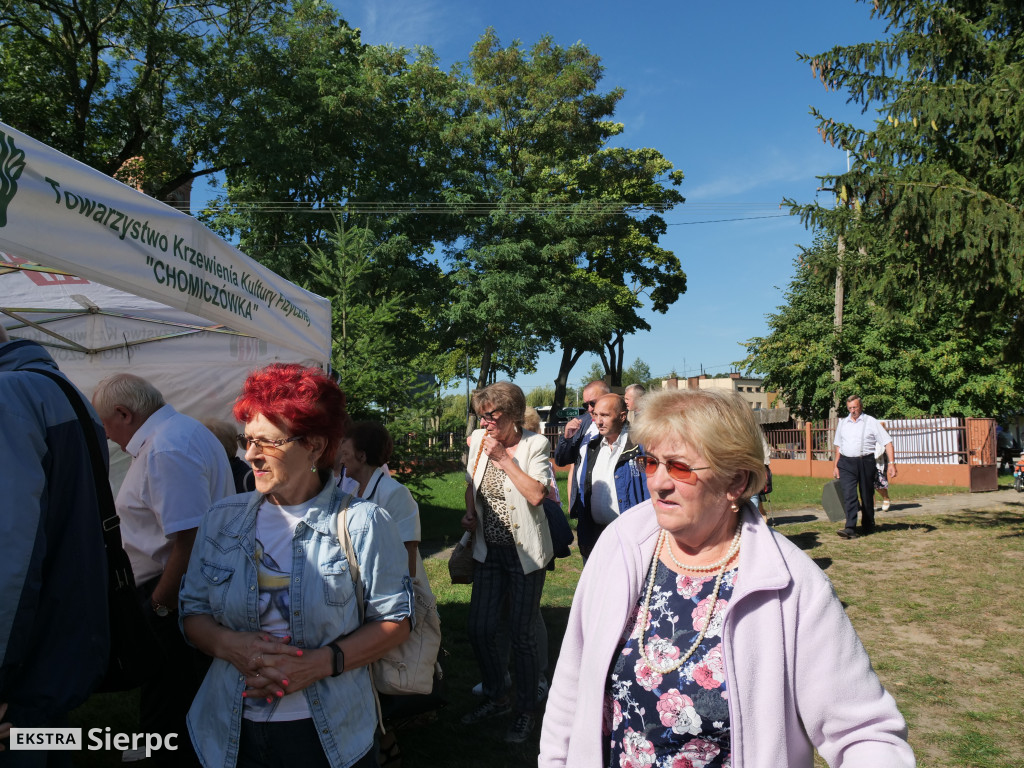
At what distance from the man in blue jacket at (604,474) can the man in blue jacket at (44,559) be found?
2.89 m

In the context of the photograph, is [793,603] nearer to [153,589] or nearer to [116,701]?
[153,589]

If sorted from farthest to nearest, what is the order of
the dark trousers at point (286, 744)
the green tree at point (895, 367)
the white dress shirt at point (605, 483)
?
the green tree at point (895, 367) < the white dress shirt at point (605, 483) < the dark trousers at point (286, 744)

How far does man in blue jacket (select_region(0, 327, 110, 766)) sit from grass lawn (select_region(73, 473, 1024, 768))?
4.73ft

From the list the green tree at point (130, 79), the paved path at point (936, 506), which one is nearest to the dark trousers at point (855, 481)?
the paved path at point (936, 506)

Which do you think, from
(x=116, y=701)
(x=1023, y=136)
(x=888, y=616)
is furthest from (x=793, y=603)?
(x=1023, y=136)

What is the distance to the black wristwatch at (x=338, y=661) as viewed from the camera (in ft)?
6.57

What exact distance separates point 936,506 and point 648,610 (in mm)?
14405

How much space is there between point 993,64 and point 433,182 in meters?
17.9

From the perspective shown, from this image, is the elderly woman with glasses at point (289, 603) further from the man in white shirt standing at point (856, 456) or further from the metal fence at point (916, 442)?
the metal fence at point (916, 442)

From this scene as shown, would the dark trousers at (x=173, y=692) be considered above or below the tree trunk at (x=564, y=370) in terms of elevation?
below

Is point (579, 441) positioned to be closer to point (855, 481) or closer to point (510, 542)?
point (510, 542)

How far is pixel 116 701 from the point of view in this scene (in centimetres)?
452

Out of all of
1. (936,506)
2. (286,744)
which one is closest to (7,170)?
(286,744)

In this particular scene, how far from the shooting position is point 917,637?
5.85 meters
